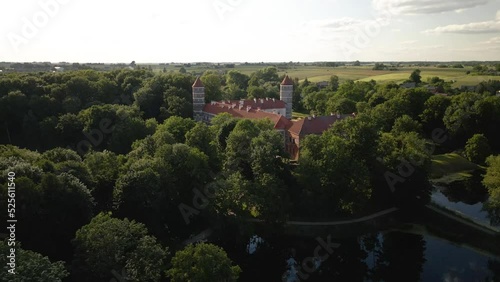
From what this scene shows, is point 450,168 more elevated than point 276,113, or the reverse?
point 276,113

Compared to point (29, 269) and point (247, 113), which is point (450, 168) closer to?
point (247, 113)

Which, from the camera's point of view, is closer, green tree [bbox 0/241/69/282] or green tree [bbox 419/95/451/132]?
green tree [bbox 0/241/69/282]

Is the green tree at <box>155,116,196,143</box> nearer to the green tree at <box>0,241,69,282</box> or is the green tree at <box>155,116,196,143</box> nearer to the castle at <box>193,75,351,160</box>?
the castle at <box>193,75,351,160</box>

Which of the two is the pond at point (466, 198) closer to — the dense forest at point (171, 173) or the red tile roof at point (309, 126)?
the dense forest at point (171, 173)

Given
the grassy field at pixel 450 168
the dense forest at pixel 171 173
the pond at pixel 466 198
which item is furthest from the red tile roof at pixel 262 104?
the pond at pixel 466 198

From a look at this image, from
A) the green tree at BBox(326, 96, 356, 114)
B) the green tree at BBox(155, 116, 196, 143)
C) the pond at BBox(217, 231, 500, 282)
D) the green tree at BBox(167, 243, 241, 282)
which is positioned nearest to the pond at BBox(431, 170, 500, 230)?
the pond at BBox(217, 231, 500, 282)

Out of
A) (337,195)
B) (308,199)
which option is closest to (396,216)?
(337,195)

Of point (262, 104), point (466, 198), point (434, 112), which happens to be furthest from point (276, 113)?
point (466, 198)
